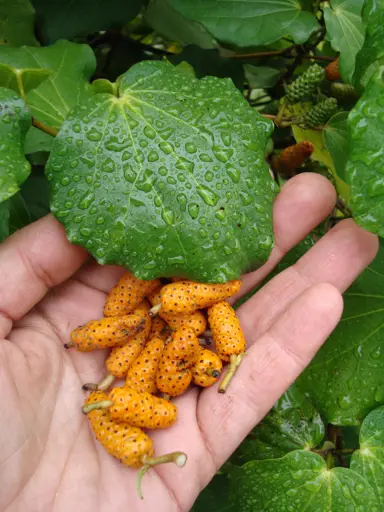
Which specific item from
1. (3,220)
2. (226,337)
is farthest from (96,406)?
(3,220)

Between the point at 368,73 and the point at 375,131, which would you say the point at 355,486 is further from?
the point at 368,73

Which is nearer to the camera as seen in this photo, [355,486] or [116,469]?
[116,469]

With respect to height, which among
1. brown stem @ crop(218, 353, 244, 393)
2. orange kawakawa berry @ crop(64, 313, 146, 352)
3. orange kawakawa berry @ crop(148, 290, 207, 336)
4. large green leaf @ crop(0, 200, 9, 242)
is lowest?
brown stem @ crop(218, 353, 244, 393)

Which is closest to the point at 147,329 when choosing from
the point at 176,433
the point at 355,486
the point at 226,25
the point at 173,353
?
the point at 173,353

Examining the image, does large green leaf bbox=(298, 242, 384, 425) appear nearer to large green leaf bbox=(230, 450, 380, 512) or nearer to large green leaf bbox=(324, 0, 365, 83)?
large green leaf bbox=(230, 450, 380, 512)

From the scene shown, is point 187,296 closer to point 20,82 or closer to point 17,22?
point 20,82

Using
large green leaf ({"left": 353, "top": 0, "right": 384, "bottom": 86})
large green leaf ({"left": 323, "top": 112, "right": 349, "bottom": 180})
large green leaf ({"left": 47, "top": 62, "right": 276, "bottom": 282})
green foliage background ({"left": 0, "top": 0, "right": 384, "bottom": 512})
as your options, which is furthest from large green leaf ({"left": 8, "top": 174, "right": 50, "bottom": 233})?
large green leaf ({"left": 353, "top": 0, "right": 384, "bottom": 86})
